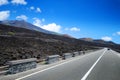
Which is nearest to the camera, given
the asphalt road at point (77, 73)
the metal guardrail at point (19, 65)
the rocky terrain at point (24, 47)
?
the asphalt road at point (77, 73)

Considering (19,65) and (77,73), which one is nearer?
(19,65)

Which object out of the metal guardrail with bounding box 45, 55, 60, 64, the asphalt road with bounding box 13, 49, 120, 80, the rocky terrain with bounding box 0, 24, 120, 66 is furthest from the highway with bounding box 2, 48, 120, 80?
the rocky terrain with bounding box 0, 24, 120, 66

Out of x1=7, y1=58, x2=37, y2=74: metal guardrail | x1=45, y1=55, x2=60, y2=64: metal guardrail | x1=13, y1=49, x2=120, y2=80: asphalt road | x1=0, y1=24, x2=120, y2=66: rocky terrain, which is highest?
x1=0, y1=24, x2=120, y2=66: rocky terrain

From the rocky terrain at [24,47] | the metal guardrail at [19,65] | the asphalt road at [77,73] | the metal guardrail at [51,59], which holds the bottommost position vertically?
the asphalt road at [77,73]

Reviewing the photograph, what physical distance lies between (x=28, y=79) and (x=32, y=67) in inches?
214

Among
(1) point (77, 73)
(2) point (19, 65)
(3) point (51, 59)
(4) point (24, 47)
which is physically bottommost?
(1) point (77, 73)

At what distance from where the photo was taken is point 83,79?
1256cm

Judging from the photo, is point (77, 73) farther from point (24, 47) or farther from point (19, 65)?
point (24, 47)

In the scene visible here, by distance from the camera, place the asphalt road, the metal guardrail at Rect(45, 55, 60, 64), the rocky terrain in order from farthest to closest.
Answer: the rocky terrain < the metal guardrail at Rect(45, 55, 60, 64) < the asphalt road

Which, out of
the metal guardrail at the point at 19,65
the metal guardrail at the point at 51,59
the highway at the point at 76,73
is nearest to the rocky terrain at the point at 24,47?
the metal guardrail at the point at 51,59

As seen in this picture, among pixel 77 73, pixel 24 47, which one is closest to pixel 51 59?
pixel 77 73

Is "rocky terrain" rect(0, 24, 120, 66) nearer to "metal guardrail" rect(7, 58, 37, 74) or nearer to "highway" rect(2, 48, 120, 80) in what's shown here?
"highway" rect(2, 48, 120, 80)

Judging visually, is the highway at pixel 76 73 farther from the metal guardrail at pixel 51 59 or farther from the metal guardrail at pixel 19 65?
the metal guardrail at pixel 51 59

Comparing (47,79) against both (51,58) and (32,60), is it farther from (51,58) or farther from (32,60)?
(51,58)
